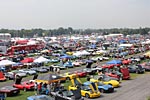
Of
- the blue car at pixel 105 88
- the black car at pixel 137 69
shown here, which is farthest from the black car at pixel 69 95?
the black car at pixel 137 69

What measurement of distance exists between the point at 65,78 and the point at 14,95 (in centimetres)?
778

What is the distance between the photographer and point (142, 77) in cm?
3728

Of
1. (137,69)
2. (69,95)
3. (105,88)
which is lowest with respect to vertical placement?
(137,69)

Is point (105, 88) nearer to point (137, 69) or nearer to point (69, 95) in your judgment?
point (69, 95)

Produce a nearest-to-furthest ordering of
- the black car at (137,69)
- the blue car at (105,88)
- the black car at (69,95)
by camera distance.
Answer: the black car at (69,95)
the blue car at (105,88)
the black car at (137,69)

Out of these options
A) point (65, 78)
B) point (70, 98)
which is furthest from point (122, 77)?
point (70, 98)

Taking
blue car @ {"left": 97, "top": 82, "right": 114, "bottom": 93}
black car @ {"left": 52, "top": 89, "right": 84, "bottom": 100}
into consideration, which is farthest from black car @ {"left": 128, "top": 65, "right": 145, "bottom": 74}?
black car @ {"left": 52, "top": 89, "right": 84, "bottom": 100}

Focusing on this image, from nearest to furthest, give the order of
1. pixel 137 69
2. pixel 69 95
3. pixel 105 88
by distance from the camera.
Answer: pixel 69 95 → pixel 105 88 → pixel 137 69

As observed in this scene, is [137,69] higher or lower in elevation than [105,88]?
lower

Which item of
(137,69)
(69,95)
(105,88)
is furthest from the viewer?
(137,69)

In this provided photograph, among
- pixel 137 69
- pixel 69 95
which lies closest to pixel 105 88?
pixel 69 95

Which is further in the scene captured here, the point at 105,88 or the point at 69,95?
the point at 105,88

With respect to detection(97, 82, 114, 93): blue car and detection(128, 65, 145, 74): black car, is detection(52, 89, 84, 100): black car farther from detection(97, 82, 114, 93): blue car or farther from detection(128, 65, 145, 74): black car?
detection(128, 65, 145, 74): black car

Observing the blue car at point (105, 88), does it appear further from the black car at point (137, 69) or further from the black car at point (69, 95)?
the black car at point (137, 69)
